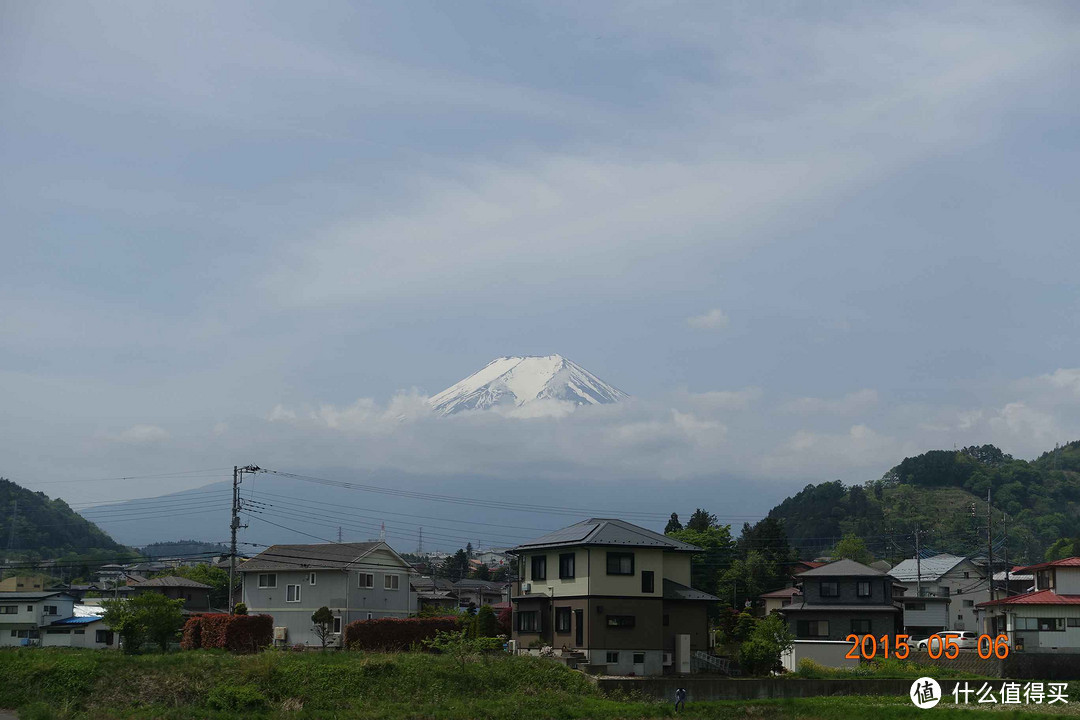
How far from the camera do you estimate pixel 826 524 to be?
512 ft

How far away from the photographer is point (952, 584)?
2965 inches

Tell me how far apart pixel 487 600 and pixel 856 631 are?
1912 inches

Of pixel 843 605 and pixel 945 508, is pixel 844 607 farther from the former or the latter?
pixel 945 508

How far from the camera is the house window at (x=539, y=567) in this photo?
1917 inches

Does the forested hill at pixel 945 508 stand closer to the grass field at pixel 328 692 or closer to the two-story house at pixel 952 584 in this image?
the two-story house at pixel 952 584

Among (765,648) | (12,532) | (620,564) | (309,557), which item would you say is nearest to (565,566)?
(620,564)

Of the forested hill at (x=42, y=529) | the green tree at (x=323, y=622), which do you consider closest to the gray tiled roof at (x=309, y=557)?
the green tree at (x=323, y=622)

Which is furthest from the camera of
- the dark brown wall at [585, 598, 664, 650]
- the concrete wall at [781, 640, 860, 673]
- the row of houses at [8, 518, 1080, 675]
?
the concrete wall at [781, 640, 860, 673]

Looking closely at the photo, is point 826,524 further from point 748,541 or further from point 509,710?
point 509,710

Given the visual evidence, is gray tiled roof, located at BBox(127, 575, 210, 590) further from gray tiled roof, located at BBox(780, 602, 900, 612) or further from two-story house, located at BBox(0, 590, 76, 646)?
gray tiled roof, located at BBox(780, 602, 900, 612)

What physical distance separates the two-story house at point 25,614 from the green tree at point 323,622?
19.3 m

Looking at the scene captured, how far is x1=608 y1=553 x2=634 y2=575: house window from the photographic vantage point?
46.4m
